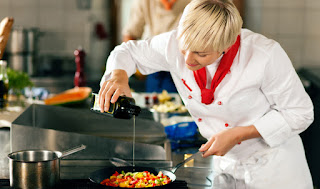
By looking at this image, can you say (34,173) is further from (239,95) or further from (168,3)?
(168,3)

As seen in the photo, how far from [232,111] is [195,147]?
384 mm

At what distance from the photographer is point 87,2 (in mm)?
4875

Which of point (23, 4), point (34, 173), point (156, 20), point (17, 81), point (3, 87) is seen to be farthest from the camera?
point (23, 4)

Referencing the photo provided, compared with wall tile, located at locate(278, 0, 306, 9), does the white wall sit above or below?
below

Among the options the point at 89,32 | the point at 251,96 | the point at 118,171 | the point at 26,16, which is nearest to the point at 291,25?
the point at 89,32

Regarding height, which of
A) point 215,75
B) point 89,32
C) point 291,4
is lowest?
point 215,75

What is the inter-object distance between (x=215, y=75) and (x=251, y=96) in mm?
156

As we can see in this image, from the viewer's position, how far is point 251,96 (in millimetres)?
1697

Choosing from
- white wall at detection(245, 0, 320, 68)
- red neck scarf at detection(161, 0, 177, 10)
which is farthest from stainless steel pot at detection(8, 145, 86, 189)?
white wall at detection(245, 0, 320, 68)

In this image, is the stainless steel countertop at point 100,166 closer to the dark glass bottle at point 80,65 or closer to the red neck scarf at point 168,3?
the dark glass bottle at point 80,65

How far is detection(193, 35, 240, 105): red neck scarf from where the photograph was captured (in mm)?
1664

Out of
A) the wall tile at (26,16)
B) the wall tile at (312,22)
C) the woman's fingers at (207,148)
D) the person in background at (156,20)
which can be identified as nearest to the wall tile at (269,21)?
the wall tile at (312,22)

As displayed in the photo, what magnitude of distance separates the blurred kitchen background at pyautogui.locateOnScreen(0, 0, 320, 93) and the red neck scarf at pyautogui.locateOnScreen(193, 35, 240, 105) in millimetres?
2859

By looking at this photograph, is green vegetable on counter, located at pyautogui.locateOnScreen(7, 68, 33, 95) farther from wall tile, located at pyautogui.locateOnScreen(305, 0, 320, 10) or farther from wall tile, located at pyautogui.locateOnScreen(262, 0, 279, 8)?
wall tile, located at pyautogui.locateOnScreen(305, 0, 320, 10)
